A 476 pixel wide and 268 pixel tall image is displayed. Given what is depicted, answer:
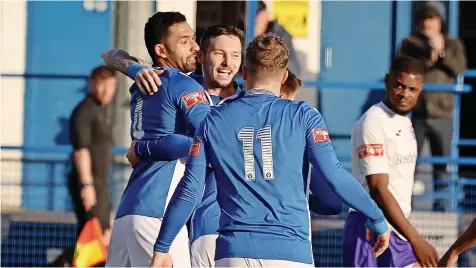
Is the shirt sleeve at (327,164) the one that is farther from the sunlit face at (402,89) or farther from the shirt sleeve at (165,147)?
the sunlit face at (402,89)

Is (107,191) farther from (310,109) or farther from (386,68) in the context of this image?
(310,109)

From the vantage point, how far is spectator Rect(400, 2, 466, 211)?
37.3ft

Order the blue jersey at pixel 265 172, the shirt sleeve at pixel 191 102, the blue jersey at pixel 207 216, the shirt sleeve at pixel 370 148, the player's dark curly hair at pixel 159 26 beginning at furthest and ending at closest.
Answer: the shirt sleeve at pixel 370 148 → the player's dark curly hair at pixel 159 26 → the blue jersey at pixel 207 216 → the shirt sleeve at pixel 191 102 → the blue jersey at pixel 265 172

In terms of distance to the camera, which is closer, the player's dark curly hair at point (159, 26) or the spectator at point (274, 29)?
the player's dark curly hair at point (159, 26)

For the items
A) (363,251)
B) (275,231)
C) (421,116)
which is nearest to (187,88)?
(275,231)

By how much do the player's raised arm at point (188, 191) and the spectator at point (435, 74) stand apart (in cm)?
629

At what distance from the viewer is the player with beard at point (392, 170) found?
759 cm

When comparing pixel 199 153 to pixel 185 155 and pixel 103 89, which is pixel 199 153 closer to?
pixel 185 155

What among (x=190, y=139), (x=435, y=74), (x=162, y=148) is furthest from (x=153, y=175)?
(x=435, y=74)

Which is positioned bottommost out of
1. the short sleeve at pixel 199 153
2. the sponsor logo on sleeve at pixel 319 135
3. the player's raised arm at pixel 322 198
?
the player's raised arm at pixel 322 198

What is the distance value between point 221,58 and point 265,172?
5.47 ft

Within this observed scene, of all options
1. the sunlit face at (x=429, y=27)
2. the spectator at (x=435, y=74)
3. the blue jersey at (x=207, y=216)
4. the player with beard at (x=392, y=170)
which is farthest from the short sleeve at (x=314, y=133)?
the sunlit face at (x=429, y=27)

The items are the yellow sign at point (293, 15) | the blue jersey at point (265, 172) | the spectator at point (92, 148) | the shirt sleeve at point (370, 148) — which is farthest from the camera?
the yellow sign at point (293, 15)

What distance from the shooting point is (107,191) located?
10953 mm
